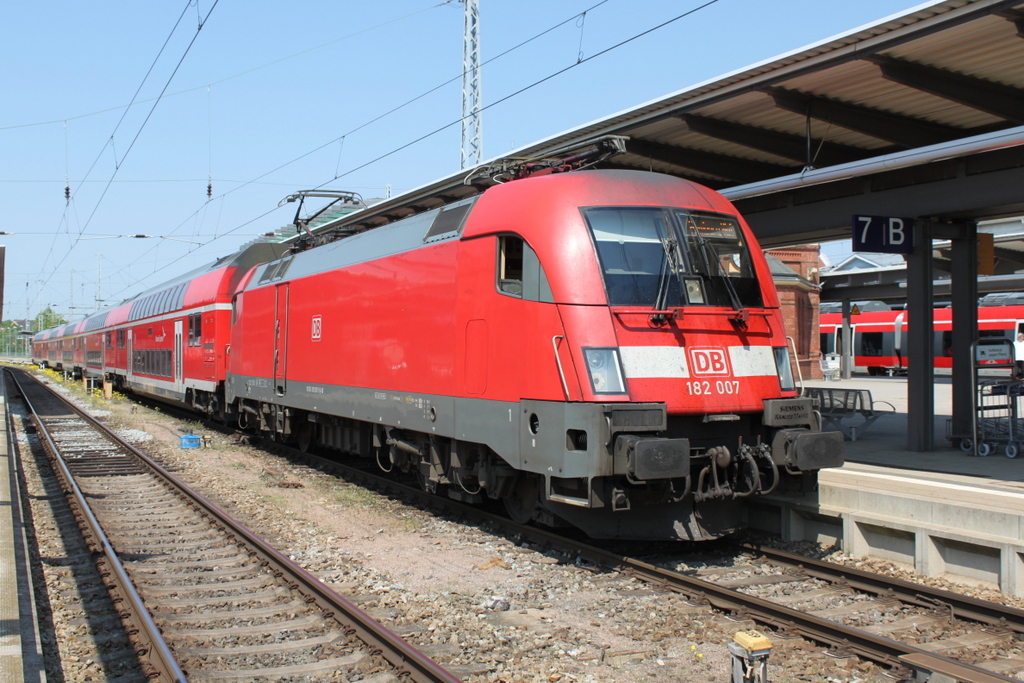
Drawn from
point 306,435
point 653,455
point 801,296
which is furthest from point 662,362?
point 801,296

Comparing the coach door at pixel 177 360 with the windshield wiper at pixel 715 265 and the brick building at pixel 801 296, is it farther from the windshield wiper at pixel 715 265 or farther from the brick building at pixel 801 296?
the brick building at pixel 801 296

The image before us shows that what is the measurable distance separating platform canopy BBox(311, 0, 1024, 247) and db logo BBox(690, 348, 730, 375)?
2.97 m

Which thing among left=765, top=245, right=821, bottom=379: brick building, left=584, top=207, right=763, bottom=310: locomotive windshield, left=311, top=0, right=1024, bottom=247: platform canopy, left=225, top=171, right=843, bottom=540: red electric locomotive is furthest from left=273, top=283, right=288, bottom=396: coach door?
left=765, top=245, right=821, bottom=379: brick building

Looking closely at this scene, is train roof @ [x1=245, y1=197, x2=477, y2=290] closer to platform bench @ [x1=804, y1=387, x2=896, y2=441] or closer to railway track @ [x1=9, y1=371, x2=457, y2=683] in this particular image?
railway track @ [x1=9, y1=371, x2=457, y2=683]

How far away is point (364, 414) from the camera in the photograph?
10414 millimetres

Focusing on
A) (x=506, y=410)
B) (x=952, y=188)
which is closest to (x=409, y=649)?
(x=506, y=410)

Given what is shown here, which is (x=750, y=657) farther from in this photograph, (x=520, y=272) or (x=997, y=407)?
(x=997, y=407)

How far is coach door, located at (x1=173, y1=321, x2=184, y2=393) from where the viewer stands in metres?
21.1

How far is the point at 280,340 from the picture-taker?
13672 millimetres

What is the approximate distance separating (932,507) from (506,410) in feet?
12.2

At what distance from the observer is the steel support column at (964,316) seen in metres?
11.8

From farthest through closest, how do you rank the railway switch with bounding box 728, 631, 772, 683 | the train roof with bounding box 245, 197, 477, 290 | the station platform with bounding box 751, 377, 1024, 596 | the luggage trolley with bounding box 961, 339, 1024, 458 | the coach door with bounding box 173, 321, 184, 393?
1. the coach door with bounding box 173, 321, 184, 393
2. the luggage trolley with bounding box 961, 339, 1024, 458
3. the train roof with bounding box 245, 197, 477, 290
4. the station platform with bounding box 751, 377, 1024, 596
5. the railway switch with bounding box 728, 631, 772, 683

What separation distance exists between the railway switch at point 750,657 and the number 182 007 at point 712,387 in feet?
9.52

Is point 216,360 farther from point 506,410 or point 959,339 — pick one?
point 959,339
